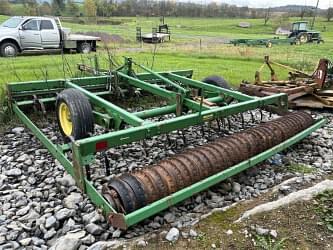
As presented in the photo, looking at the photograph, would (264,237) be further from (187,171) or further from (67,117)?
(67,117)

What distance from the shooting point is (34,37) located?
53.3 feet

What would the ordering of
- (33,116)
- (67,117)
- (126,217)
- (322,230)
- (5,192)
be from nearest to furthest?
(126,217) < (322,230) < (5,192) < (67,117) < (33,116)

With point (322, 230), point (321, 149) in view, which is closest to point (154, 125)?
point (322, 230)

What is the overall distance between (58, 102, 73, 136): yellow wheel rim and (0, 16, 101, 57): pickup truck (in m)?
11.1

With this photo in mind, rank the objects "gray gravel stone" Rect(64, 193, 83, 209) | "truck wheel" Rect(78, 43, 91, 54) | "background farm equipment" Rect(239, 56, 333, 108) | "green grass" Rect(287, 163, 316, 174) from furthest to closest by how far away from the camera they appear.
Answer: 1. "truck wheel" Rect(78, 43, 91, 54)
2. "background farm equipment" Rect(239, 56, 333, 108)
3. "green grass" Rect(287, 163, 316, 174)
4. "gray gravel stone" Rect(64, 193, 83, 209)

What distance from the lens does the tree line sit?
5453 cm

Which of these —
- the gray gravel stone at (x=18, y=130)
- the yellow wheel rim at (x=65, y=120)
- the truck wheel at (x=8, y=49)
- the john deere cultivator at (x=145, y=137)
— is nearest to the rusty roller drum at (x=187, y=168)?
the john deere cultivator at (x=145, y=137)

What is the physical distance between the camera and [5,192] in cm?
389

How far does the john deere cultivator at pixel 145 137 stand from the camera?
3.14m

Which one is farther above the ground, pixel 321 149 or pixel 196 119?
pixel 196 119

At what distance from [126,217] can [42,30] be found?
15600 millimetres

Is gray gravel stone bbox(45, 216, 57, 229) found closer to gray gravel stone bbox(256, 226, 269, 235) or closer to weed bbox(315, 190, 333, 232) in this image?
gray gravel stone bbox(256, 226, 269, 235)

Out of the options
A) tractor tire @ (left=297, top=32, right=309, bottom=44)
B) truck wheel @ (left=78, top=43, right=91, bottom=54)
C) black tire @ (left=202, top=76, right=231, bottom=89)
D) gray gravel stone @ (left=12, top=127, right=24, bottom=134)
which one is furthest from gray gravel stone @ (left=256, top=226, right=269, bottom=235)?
tractor tire @ (left=297, top=32, right=309, bottom=44)

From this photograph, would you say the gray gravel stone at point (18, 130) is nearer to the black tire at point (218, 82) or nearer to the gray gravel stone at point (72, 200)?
the gray gravel stone at point (72, 200)
